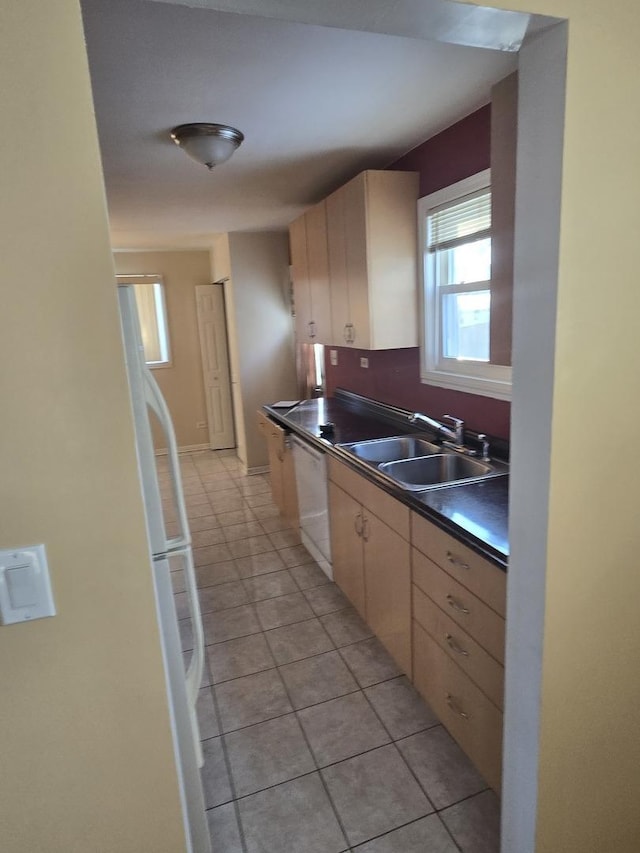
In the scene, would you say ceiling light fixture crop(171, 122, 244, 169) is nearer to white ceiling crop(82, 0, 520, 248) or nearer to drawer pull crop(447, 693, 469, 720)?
white ceiling crop(82, 0, 520, 248)

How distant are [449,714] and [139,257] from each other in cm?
561

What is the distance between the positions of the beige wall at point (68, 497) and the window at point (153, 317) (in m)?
5.35

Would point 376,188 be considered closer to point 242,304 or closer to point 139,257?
point 242,304

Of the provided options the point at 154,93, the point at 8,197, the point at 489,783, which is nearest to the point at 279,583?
the point at 489,783

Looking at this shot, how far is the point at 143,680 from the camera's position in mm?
879

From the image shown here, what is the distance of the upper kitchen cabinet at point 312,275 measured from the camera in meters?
3.40

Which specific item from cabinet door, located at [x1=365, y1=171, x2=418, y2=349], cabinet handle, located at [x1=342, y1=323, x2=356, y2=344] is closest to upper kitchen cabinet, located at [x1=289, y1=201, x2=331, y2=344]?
cabinet handle, located at [x1=342, y1=323, x2=356, y2=344]

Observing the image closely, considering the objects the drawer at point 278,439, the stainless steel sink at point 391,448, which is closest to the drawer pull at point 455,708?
the stainless steel sink at point 391,448

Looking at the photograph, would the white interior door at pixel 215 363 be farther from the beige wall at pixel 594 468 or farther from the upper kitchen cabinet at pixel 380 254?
the beige wall at pixel 594 468

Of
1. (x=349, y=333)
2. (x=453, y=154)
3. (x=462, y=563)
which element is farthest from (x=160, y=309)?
(x=462, y=563)

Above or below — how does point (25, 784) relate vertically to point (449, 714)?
above

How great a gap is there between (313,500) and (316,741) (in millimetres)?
1366

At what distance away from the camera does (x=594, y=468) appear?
3.55 ft

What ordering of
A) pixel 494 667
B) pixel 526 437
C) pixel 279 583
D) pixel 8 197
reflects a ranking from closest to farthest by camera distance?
1. pixel 8 197
2. pixel 526 437
3. pixel 494 667
4. pixel 279 583
